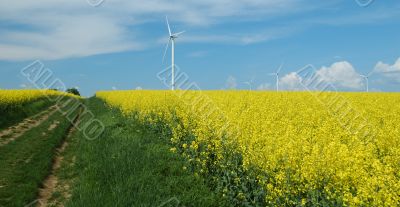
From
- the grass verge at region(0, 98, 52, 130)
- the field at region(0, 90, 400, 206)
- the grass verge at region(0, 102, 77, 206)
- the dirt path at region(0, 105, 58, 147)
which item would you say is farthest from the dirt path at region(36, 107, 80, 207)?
the grass verge at region(0, 98, 52, 130)

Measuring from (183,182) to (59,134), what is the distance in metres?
11.7

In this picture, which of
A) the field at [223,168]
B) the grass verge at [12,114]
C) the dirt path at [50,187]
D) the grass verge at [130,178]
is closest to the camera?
the field at [223,168]

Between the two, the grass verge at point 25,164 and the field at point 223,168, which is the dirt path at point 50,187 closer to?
the field at point 223,168

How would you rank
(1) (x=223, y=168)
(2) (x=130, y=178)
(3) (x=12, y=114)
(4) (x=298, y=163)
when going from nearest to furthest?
(4) (x=298, y=163) → (2) (x=130, y=178) → (1) (x=223, y=168) → (3) (x=12, y=114)

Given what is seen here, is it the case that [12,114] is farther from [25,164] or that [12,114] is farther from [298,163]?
[298,163]

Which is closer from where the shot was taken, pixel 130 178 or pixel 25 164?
pixel 130 178

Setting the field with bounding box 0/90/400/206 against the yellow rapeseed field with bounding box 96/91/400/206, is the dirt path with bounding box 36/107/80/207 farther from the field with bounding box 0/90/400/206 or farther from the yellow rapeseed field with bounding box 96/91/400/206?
the yellow rapeseed field with bounding box 96/91/400/206

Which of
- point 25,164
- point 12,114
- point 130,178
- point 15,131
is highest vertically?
point 12,114

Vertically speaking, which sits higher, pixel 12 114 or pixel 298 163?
pixel 12 114

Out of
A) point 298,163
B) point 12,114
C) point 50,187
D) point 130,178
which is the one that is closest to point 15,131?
point 12,114

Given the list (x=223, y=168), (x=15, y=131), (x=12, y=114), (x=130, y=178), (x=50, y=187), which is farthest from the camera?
(x=12, y=114)

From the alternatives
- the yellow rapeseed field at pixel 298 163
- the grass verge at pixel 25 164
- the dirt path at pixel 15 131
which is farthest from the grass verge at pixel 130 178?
the dirt path at pixel 15 131

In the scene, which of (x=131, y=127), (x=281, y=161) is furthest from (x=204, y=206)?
(x=131, y=127)

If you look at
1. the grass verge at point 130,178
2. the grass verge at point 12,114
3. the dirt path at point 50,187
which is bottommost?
the dirt path at point 50,187
